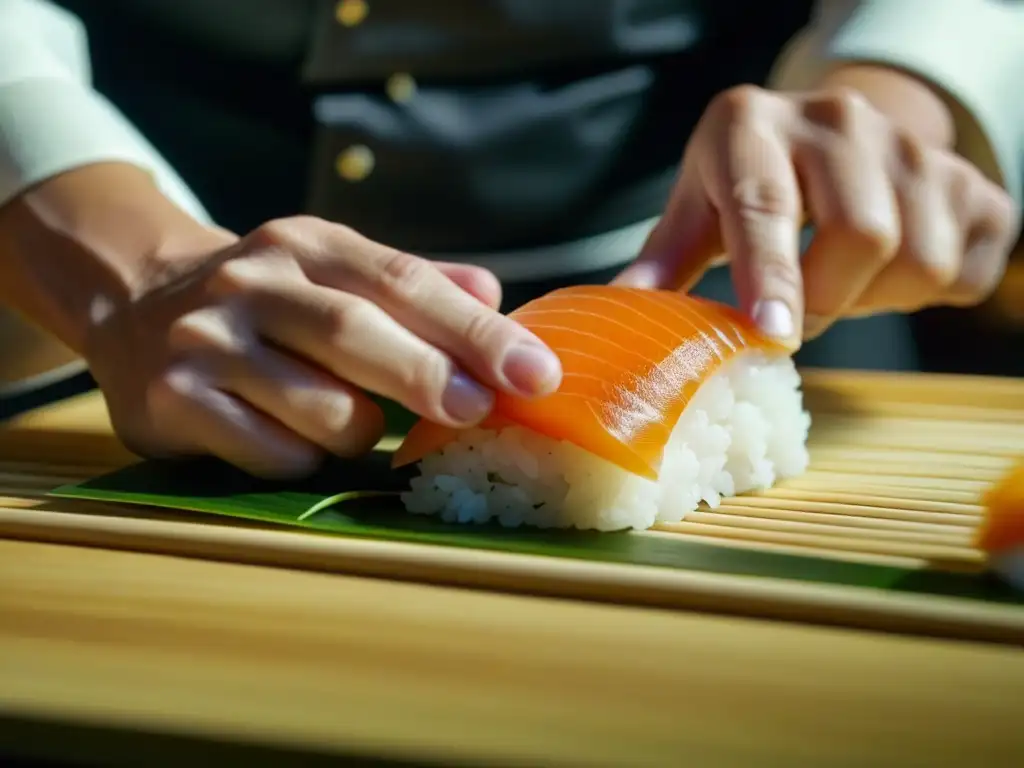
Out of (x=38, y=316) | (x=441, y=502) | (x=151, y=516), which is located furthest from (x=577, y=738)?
(x=38, y=316)

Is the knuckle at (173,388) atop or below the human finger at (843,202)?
below

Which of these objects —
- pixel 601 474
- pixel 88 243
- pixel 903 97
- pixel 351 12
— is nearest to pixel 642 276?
pixel 601 474

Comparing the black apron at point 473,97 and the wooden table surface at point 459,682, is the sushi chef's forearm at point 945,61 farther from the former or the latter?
the wooden table surface at point 459,682

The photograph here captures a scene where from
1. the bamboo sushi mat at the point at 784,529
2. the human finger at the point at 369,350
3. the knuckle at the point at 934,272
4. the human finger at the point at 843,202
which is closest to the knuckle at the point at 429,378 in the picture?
the human finger at the point at 369,350

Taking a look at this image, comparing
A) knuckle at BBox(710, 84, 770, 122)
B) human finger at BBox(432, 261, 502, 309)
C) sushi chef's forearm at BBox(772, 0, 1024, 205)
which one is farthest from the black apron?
human finger at BBox(432, 261, 502, 309)

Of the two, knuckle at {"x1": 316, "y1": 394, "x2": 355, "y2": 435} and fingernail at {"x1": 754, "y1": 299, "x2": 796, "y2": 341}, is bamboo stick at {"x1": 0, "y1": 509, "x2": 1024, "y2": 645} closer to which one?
knuckle at {"x1": 316, "y1": 394, "x2": 355, "y2": 435}

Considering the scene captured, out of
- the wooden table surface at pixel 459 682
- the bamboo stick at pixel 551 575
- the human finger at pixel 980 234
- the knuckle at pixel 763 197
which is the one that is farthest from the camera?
the human finger at pixel 980 234

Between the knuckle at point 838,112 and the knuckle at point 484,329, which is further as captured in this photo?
the knuckle at point 838,112
